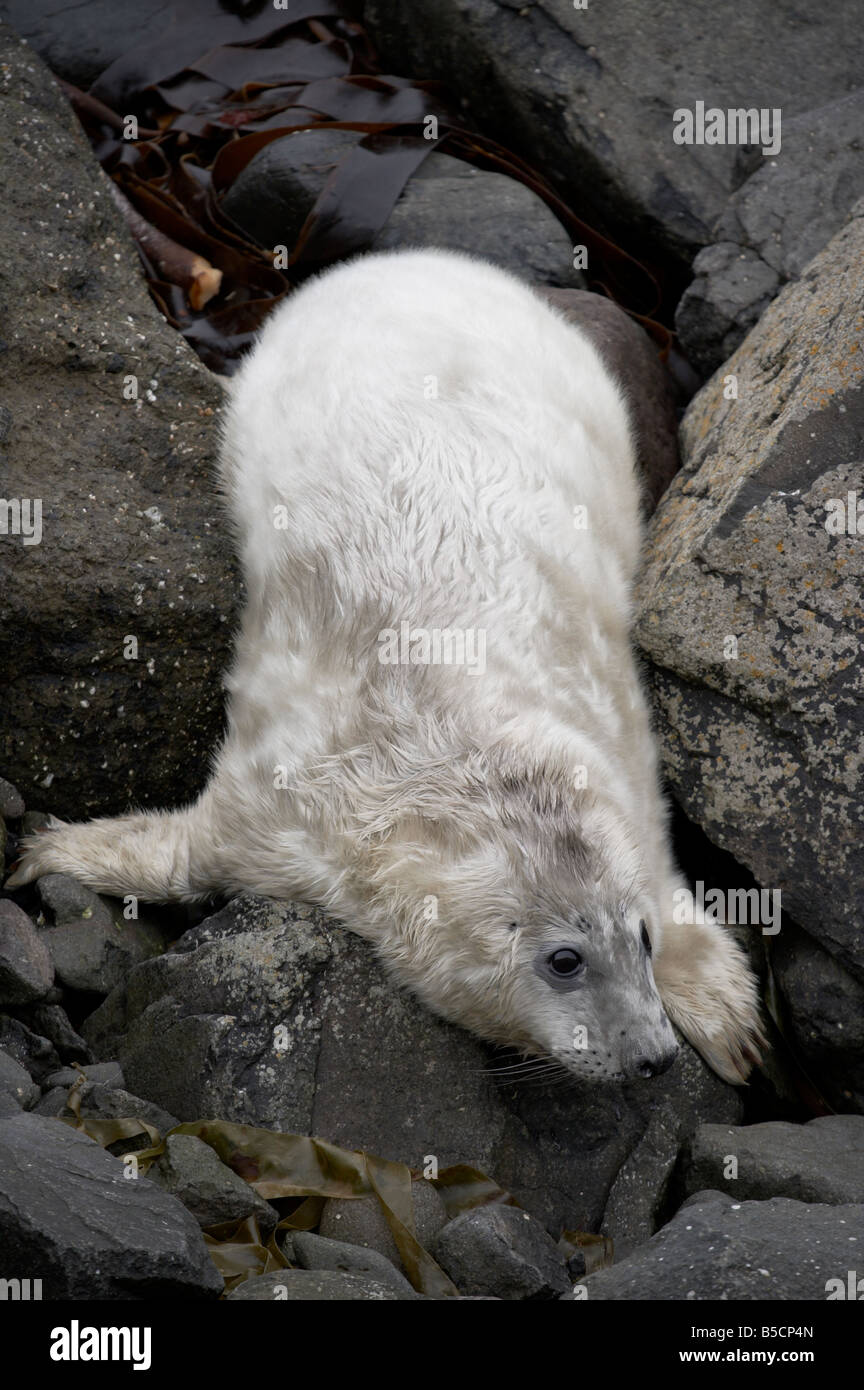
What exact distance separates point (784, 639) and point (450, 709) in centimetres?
94

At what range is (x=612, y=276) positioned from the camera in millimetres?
5789

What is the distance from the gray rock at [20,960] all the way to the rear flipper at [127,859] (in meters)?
0.22

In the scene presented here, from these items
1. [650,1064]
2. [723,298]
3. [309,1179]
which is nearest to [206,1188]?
[309,1179]

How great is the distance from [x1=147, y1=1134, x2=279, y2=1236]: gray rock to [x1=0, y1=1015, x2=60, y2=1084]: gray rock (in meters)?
0.45

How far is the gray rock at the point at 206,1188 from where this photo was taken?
9.93 ft

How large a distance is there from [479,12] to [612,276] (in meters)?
1.21

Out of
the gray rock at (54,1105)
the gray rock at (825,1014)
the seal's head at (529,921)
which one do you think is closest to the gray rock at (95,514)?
the seal's head at (529,921)

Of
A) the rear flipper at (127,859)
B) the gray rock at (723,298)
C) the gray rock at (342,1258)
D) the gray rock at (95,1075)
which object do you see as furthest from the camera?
the gray rock at (723,298)

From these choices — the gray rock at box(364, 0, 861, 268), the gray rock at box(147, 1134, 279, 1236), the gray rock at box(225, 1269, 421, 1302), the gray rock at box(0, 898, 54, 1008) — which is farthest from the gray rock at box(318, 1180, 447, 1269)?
the gray rock at box(364, 0, 861, 268)

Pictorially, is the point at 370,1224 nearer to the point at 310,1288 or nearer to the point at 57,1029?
the point at 310,1288

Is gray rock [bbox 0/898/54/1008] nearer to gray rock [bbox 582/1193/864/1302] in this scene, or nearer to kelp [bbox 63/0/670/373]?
gray rock [bbox 582/1193/864/1302]

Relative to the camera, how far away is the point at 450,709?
3689mm

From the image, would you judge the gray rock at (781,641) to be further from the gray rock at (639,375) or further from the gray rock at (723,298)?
the gray rock at (723,298)

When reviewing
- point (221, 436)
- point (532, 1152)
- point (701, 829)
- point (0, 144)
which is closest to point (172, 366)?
point (221, 436)
